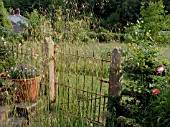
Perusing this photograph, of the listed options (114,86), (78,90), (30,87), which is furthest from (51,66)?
(114,86)

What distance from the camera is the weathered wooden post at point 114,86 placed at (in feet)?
7.50

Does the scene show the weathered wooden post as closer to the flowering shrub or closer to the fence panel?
the fence panel

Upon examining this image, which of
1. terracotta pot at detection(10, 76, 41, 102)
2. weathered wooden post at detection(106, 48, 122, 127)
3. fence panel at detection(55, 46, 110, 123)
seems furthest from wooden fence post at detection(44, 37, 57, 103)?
weathered wooden post at detection(106, 48, 122, 127)

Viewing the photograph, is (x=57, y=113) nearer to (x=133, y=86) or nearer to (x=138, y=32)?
(x=133, y=86)

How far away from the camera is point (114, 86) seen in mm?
2395

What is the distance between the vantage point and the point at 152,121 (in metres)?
1.97

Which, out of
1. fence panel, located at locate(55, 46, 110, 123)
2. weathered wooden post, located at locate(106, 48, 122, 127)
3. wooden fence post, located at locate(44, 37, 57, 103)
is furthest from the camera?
wooden fence post, located at locate(44, 37, 57, 103)

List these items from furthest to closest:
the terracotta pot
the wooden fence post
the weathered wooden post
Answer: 1. the terracotta pot
2. the wooden fence post
3. the weathered wooden post

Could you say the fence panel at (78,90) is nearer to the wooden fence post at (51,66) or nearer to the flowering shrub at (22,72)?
the wooden fence post at (51,66)

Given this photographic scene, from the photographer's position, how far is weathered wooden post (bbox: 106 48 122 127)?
2.29 metres

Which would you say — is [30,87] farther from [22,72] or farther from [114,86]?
[114,86]

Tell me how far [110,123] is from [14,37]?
3.89m

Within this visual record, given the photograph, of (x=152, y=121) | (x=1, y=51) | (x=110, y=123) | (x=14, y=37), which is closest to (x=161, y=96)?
(x=152, y=121)

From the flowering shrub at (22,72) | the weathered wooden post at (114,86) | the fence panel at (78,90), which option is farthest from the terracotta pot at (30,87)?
the weathered wooden post at (114,86)
